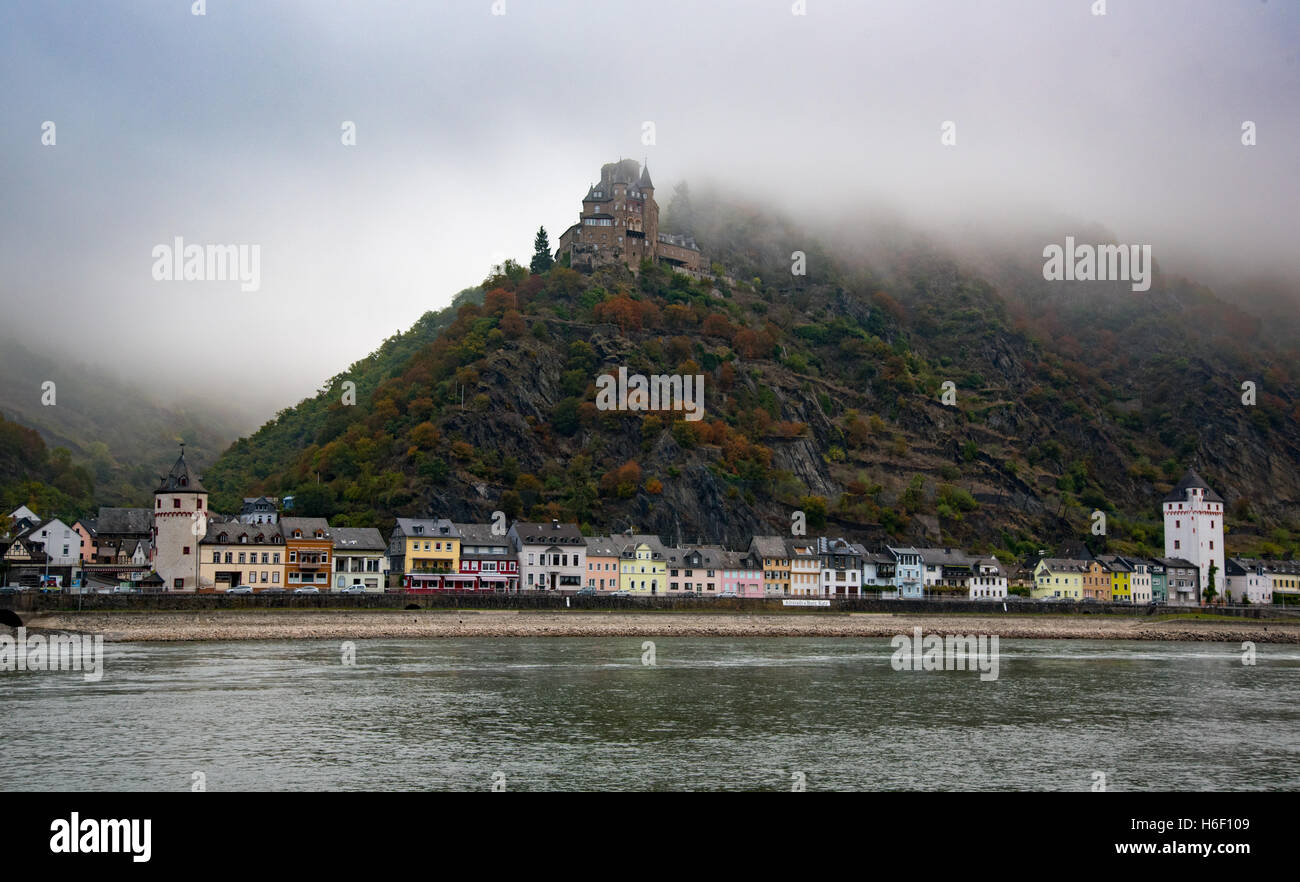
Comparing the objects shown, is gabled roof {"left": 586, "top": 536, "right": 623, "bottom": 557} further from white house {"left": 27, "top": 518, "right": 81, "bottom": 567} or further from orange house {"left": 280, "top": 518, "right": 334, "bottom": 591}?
white house {"left": 27, "top": 518, "right": 81, "bottom": 567}

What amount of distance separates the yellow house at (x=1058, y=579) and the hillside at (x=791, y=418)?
1294 centimetres

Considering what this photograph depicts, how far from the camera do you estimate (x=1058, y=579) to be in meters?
106

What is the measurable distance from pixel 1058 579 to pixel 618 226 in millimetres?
78097

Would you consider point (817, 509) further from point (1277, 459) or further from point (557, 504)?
point (1277, 459)

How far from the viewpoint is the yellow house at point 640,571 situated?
9412cm

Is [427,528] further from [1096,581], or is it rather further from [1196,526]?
[1196,526]

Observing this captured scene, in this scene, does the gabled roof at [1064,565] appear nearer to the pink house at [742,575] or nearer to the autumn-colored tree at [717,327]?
the pink house at [742,575]

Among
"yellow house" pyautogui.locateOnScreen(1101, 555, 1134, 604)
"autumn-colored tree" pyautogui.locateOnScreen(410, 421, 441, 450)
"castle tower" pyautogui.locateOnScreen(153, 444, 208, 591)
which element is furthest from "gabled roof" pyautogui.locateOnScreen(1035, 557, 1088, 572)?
"castle tower" pyautogui.locateOnScreen(153, 444, 208, 591)
